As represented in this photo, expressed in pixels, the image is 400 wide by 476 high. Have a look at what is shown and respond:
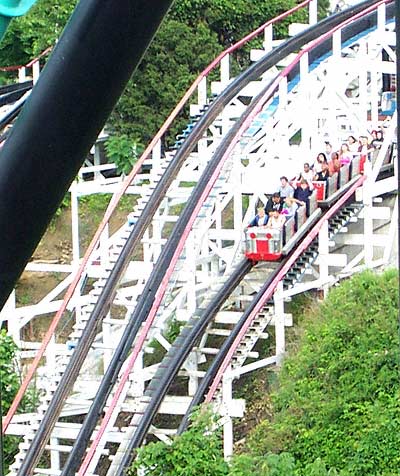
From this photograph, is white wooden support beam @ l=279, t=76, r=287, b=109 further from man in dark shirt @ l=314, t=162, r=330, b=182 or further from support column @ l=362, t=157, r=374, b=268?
support column @ l=362, t=157, r=374, b=268

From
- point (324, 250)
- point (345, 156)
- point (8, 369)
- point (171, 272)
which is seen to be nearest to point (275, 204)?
point (324, 250)

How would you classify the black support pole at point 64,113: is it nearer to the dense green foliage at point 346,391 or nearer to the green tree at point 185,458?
the dense green foliage at point 346,391

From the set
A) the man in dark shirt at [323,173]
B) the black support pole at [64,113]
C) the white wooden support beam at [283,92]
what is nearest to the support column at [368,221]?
the man in dark shirt at [323,173]

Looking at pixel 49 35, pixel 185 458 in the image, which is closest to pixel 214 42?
pixel 49 35

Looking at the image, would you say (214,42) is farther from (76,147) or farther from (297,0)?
(76,147)

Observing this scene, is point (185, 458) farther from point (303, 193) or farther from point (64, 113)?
point (64, 113)
